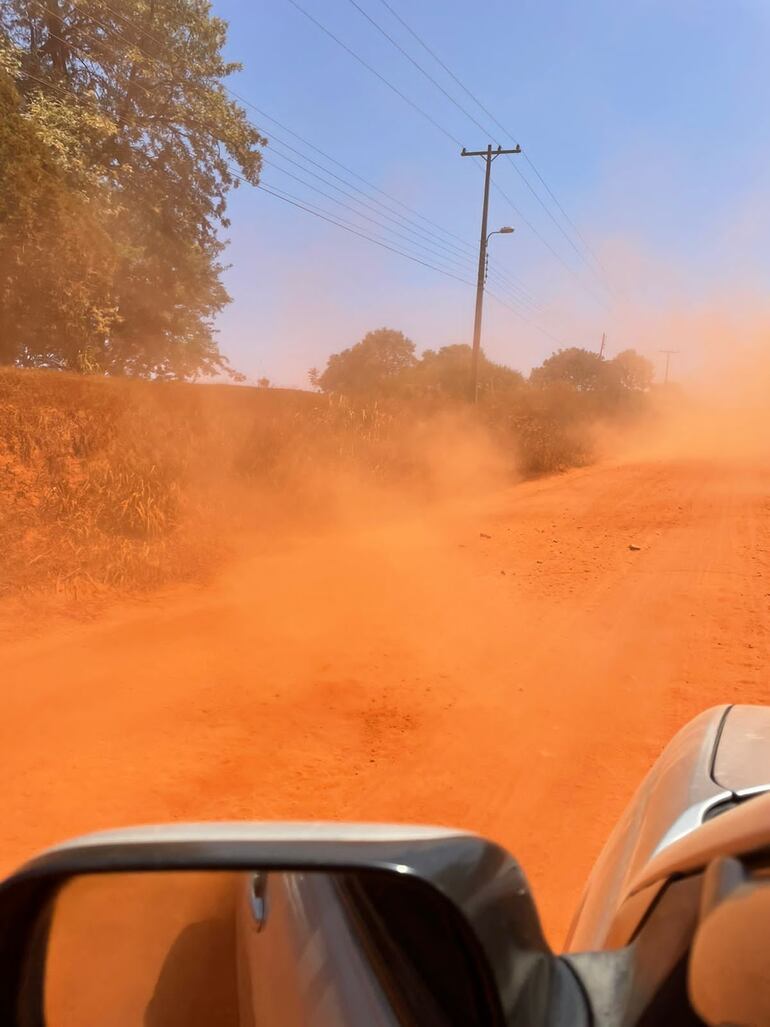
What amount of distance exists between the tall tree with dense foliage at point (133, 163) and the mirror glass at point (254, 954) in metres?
16.5

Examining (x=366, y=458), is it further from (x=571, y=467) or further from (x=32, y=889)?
(x=32, y=889)

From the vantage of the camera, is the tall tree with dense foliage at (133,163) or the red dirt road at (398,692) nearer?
the red dirt road at (398,692)

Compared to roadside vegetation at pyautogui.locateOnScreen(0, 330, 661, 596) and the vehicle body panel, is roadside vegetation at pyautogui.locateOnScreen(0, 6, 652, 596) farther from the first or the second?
the vehicle body panel

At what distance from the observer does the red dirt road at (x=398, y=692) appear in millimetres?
4258

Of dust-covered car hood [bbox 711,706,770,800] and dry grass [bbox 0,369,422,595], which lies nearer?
Result: dust-covered car hood [bbox 711,706,770,800]

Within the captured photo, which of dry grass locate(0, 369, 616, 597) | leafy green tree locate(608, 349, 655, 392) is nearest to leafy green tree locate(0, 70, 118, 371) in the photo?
dry grass locate(0, 369, 616, 597)

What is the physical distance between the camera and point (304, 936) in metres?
1.51

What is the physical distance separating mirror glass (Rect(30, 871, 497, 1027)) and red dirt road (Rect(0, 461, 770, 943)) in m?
1.97

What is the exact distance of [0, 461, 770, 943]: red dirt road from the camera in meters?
4.26

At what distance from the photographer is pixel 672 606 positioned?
7.98 m

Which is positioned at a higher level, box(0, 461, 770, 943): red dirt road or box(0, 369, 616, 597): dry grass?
box(0, 369, 616, 597): dry grass

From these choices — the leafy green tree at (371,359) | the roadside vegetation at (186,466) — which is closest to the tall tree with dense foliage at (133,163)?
the roadside vegetation at (186,466)

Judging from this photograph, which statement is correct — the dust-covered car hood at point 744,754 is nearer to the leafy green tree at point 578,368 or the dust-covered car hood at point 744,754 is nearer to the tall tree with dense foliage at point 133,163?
the tall tree with dense foliage at point 133,163

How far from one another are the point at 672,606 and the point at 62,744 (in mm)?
5857
